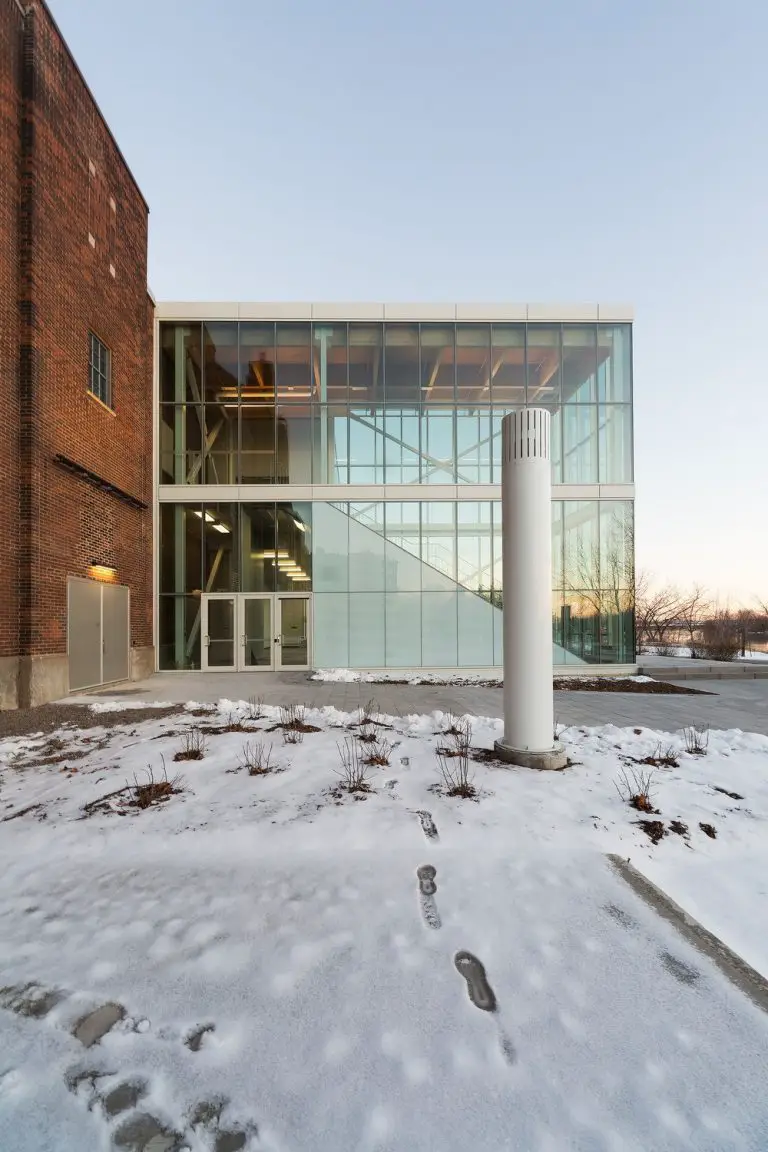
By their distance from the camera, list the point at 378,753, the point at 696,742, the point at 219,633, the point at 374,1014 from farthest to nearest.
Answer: the point at 219,633
the point at 696,742
the point at 378,753
the point at 374,1014

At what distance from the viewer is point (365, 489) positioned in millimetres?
18500

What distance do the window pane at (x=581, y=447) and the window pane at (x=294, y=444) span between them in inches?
342

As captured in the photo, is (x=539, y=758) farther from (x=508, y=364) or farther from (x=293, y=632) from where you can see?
(x=508, y=364)

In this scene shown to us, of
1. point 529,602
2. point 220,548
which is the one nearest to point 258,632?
point 220,548

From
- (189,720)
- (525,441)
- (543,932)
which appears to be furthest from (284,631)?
(543,932)

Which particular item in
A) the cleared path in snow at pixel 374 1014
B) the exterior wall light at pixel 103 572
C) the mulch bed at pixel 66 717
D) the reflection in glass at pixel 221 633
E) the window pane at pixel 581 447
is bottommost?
the mulch bed at pixel 66 717

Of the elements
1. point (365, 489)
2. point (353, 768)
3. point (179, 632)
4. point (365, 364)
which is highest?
point (365, 364)

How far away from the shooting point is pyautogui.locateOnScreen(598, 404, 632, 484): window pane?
61.4 feet

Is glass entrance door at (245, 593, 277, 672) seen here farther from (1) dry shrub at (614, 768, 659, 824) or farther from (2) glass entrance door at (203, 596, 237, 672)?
(1) dry shrub at (614, 768, 659, 824)

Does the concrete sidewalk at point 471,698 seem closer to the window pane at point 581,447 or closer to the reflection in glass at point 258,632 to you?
the reflection in glass at point 258,632

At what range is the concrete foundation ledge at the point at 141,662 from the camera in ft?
52.7

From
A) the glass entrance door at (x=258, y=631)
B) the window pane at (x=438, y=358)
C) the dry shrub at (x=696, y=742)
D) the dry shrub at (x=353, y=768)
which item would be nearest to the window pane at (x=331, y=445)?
the window pane at (x=438, y=358)

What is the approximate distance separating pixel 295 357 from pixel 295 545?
256 inches

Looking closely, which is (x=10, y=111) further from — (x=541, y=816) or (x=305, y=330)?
(x=541, y=816)
